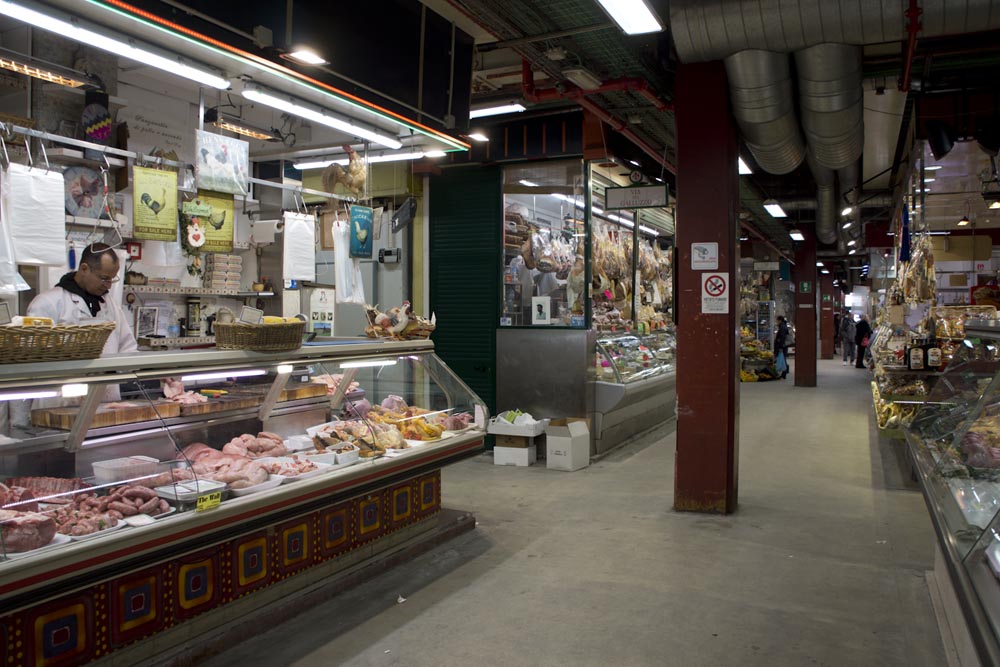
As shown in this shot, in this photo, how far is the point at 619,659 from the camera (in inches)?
132

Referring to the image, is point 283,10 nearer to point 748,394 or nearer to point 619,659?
point 619,659

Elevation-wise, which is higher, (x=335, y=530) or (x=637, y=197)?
(x=637, y=197)

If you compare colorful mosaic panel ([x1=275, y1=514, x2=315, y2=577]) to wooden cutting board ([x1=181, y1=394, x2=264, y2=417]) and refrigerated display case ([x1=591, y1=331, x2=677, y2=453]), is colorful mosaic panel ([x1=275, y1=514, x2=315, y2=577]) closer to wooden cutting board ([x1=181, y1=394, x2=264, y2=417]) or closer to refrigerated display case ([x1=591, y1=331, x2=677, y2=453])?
wooden cutting board ([x1=181, y1=394, x2=264, y2=417])

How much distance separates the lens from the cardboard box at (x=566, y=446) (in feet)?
24.5

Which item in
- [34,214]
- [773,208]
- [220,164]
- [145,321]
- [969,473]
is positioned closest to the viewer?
[969,473]

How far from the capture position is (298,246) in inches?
249

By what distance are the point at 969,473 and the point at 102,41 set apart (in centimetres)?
464

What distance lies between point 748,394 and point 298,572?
12704mm

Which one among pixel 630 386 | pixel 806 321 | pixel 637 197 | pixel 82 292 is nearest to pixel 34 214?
pixel 82 292

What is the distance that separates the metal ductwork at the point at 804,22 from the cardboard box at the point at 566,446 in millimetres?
3925

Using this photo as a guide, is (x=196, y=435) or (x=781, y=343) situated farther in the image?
(x=781, y=343)

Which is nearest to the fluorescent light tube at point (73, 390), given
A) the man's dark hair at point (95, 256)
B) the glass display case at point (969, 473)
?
the man's dark hair at point (95, 256)

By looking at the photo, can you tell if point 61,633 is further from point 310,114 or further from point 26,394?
point 310,114

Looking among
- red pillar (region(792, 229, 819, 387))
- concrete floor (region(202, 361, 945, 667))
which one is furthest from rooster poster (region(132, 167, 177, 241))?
red pillar (region(792, 229, 819, 387))
